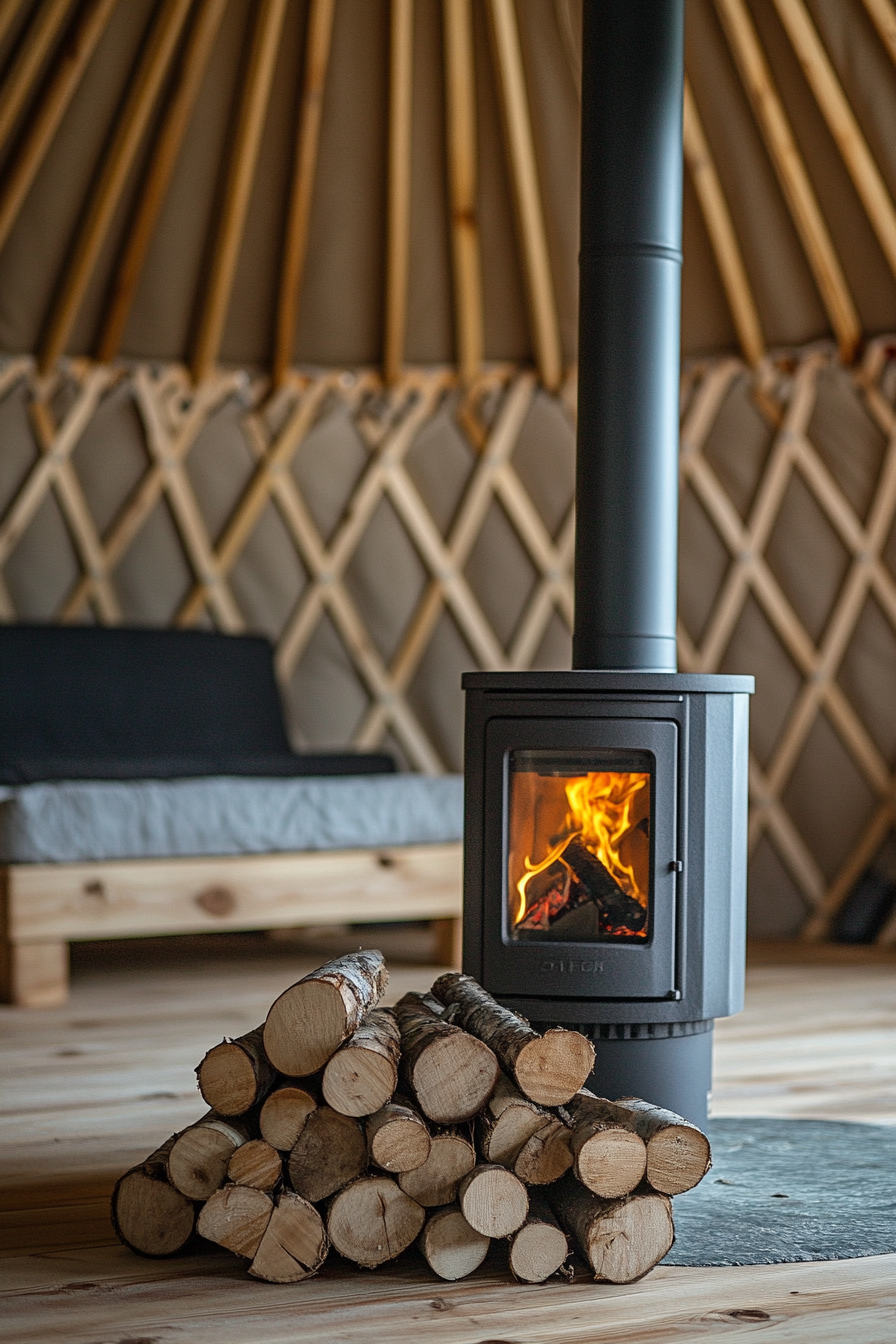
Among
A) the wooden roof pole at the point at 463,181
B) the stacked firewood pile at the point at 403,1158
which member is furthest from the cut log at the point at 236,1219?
the wooden roof pole at the point at 463,181

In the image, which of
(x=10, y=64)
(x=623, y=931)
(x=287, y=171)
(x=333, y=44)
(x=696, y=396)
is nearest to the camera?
(x=623, y=931)

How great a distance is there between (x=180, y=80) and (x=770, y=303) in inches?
62.1

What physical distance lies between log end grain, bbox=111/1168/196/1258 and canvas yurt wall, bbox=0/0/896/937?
2.62 metres

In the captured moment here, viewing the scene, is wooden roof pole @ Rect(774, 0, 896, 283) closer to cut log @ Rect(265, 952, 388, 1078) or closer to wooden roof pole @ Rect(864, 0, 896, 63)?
wooden roof pole @ Rect(864, 0, 896, 63)

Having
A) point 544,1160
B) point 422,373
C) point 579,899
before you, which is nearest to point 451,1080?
point 544,1160

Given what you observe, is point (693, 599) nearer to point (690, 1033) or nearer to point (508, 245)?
point (508, 245)

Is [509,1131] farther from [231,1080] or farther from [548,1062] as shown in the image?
[231,1080]

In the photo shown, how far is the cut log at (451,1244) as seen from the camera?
1427 mm

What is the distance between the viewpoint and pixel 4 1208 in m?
1.58

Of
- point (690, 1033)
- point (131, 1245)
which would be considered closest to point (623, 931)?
point (690, 1033)

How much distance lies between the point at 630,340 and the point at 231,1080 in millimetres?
1002

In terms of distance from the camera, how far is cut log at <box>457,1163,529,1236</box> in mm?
1414

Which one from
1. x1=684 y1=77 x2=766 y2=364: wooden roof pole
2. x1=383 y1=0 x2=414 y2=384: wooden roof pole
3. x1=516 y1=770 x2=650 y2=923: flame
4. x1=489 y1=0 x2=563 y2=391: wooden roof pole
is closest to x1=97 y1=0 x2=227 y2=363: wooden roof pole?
x1=383 y1=0 x2=414 y2=384: wooden roof pole

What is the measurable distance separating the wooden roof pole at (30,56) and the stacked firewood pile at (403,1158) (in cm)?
241
